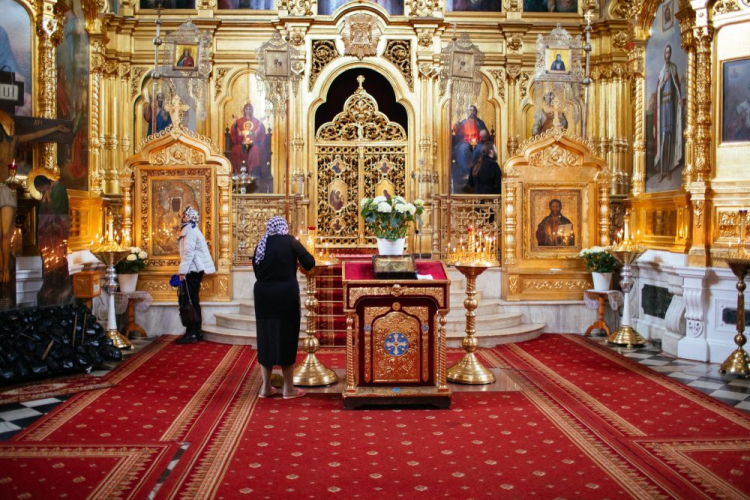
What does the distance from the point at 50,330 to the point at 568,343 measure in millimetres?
6423

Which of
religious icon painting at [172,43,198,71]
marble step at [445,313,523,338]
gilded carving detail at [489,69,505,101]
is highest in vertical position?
religious icon painting at [172,43,198,71]

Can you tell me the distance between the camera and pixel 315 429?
6027 millimetres

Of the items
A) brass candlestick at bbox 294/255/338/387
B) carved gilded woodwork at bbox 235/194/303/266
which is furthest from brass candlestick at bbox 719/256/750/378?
carved gilded woodwork at bbox 235/194/303/266

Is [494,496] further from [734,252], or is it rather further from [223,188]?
[223,188]

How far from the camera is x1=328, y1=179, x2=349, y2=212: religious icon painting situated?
13734 mm

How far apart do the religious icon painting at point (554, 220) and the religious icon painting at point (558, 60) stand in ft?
7.13

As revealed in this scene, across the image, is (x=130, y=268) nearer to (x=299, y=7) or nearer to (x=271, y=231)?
(x=271, y=231)

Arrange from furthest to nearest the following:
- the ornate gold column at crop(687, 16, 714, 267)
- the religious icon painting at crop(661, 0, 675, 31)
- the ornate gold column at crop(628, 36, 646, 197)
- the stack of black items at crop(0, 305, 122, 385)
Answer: the ornate gold column at crop(628, 36, 646, 197) < the religious icon painting at crop(661, 0, 675, 31) < the ornate gold column at crop(687, 16, 714, 267) < the stack of black items at crop(0, 305, 122, 385)

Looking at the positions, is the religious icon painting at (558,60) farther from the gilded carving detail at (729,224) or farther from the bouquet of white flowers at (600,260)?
the gilded carving detail at (729,224)

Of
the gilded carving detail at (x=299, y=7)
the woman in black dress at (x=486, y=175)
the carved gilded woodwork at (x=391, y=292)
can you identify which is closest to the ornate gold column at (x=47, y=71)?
the carved gilded woodwork at (x=391, y=292)

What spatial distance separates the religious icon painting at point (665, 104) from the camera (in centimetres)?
1003

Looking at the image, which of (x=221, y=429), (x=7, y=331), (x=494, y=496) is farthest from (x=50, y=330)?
(x=494, y=496)

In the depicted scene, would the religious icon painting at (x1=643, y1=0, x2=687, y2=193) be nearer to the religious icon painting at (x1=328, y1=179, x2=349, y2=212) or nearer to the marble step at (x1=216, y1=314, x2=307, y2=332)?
the religious icon painting at (x1=328, y1=179, x2=349, y2=212)

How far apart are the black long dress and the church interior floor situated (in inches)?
27.6
